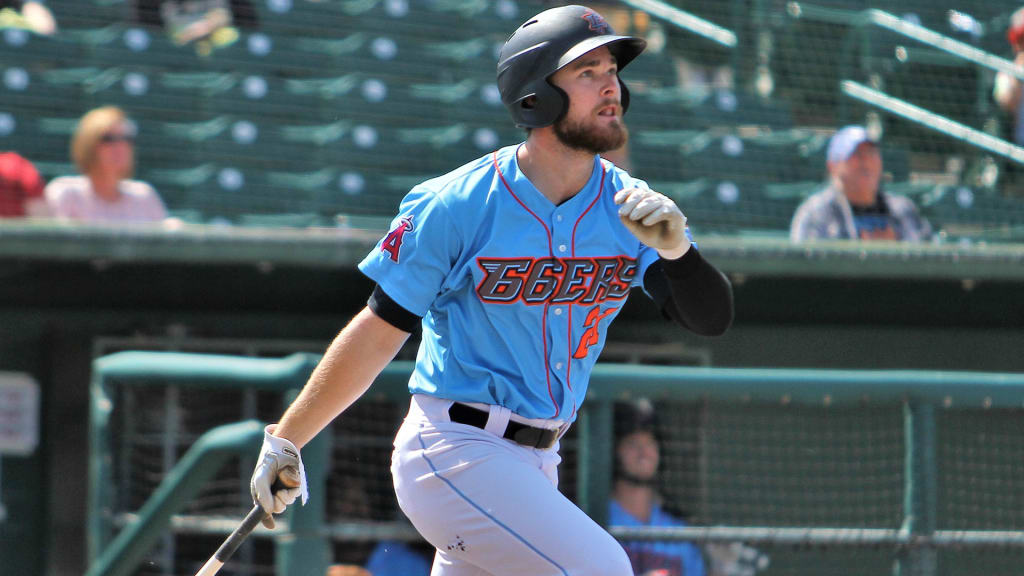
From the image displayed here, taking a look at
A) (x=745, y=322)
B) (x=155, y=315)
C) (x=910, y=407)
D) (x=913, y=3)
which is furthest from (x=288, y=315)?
(x=913, y=3)

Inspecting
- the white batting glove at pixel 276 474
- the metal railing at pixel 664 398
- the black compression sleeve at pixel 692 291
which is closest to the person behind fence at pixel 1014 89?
the metal railing at pixel 664 398

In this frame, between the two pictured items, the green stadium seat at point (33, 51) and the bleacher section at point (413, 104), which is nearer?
the bleacher section at point (413, 104)

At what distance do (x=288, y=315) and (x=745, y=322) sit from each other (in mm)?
2019

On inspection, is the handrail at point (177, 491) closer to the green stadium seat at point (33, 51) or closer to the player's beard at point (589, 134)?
the player's beard at point (589, 134)

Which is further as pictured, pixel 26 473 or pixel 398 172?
pixel 398 172

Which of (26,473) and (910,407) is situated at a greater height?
(910,407)

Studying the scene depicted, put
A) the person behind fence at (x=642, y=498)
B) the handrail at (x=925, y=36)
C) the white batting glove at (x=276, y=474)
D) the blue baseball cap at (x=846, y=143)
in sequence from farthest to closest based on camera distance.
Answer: the handrail at (x=925, y=36) < the blue baseball cap at (x=846, y=143) < the person behind fence at (x=642, y=498) < the white batting glove at (x=276, y=474)

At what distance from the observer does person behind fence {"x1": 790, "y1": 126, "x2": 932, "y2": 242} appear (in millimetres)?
5977

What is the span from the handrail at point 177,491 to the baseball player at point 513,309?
2.57 feet

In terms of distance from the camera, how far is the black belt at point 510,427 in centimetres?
276

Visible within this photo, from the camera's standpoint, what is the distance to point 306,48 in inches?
289

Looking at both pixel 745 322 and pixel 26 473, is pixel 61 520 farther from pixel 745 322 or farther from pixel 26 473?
pixel 745 322

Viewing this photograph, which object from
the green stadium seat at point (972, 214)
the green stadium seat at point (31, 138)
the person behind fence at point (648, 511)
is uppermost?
the green stadium seat at point (31, 138)

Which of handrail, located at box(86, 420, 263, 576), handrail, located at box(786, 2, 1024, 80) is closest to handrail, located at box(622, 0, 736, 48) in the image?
handrail, located at box(786, 2, 1024, 80)
